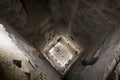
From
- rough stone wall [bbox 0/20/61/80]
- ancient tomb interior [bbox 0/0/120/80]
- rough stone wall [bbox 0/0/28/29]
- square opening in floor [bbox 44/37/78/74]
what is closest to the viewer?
rough stone wall [bbox 0/20/61/80]

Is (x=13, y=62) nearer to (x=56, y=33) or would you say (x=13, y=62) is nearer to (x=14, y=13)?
(x=14, y=13)

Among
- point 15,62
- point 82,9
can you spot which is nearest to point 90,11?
point 82,9

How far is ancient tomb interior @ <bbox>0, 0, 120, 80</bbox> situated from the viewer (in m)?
2.82

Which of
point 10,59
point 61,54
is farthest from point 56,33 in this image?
point 10,59

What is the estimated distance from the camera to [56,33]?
582cm

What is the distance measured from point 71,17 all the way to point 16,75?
8.69ft

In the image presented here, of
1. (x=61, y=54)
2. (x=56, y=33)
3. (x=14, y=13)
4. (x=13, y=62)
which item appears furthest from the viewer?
(x=61, y=54)

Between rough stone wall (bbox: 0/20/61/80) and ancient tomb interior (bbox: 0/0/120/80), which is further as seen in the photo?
ancient tomb interior (bbox: 0/0/120/80)

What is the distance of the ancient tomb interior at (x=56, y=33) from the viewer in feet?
9.26

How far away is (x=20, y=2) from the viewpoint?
13.2 feet

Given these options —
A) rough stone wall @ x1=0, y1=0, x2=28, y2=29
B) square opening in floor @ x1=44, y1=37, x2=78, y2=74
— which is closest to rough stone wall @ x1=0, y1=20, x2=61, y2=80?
rough stone wall @ x1=0, y1=0, x2=28, y2=29

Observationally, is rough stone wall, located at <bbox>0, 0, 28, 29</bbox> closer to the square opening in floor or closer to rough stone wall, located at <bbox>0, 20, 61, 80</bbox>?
rough stone wall, located at <bbox>0, 20, 61, 80</bbox>

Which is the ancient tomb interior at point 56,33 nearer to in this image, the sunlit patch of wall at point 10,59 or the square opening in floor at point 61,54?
the sunlit patch of wall at point 10,59

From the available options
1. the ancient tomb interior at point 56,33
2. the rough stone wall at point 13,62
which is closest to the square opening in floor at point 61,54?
the ancient tomb interior at point 56,33
